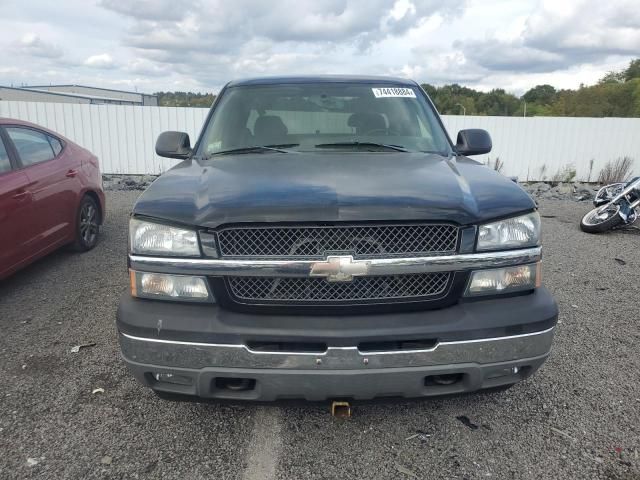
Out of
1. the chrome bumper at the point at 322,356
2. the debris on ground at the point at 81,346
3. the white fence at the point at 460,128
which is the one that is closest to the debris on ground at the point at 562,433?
the chrome bumper at the point at 322,356

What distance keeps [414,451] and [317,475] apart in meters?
0.51

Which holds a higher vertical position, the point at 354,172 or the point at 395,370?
the point at 354,172

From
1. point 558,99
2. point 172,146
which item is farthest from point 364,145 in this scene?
point 558,99

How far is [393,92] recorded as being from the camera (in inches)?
149

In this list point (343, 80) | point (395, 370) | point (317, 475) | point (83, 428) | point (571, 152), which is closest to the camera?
point (395, 370)

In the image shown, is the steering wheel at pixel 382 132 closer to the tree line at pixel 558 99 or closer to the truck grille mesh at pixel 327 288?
the truck grille mesh at pixel 327 288

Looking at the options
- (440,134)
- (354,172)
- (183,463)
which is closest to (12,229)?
(183,463)

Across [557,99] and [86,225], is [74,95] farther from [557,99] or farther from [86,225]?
[557,99]

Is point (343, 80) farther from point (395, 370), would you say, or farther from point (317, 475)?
point (317, 475)

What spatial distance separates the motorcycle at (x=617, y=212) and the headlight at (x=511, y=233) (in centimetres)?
624

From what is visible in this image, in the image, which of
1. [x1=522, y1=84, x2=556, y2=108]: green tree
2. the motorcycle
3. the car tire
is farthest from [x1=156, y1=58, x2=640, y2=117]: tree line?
the car tire

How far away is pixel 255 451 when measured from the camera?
2.45 meters

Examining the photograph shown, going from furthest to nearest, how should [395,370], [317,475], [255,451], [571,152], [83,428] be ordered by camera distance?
[571,152], [83,428], [255,451], [317,475], [395,370]

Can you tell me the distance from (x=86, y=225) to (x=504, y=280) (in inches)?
204
